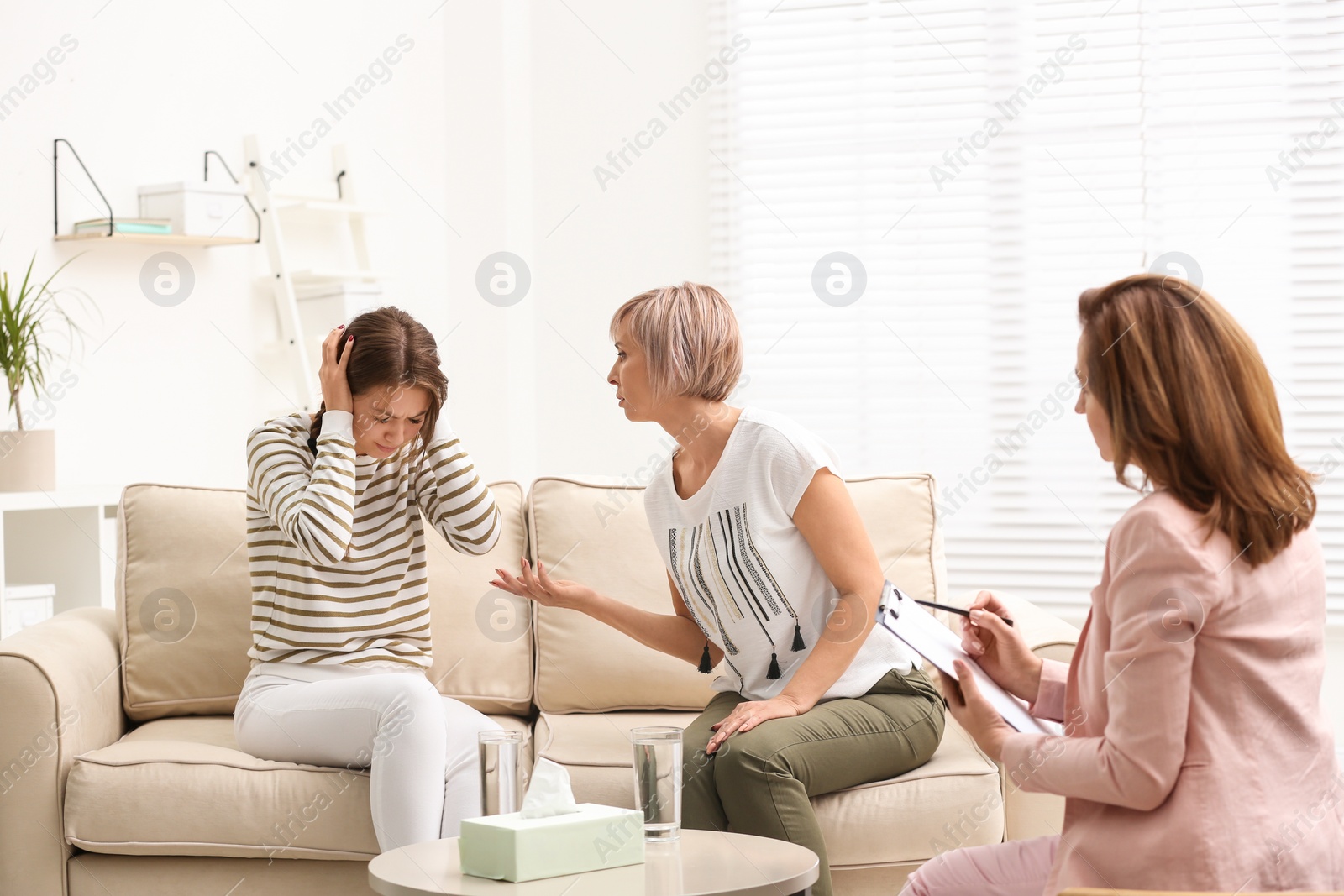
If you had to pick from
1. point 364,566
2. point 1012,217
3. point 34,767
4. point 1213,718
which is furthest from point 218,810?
point 1012,217

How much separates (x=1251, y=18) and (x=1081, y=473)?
4.52ft

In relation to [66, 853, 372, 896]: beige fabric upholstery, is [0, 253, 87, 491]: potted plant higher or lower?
higher

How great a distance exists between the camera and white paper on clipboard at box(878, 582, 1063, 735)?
1.33 meters

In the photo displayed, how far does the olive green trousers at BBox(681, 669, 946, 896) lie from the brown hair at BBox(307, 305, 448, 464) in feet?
2.35

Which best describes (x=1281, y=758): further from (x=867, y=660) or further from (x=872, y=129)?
(x=872, y=129)

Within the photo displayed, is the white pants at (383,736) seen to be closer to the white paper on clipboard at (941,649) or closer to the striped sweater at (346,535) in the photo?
the striped sweater at (346,535)

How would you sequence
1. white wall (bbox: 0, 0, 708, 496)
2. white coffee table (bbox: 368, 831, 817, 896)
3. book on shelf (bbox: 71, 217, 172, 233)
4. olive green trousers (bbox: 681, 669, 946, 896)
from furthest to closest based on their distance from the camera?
white wall (bbox: 0, 0, 708, 496) < book on shelf (bbox: 71, 217, 172, 233) < olive green trousers (bbox: 681, 669, 946, 896) < white coffee table (bbox: 368, 831, 817, 896)

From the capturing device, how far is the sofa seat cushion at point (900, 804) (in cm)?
182

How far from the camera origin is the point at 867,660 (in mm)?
1915

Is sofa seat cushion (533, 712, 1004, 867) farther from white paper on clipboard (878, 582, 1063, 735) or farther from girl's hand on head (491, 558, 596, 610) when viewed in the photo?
white paper on clipboard (878, 582, 1063, 735)

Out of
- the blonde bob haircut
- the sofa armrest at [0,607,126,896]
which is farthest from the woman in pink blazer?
the sofa armrest at [0,607,126,896]

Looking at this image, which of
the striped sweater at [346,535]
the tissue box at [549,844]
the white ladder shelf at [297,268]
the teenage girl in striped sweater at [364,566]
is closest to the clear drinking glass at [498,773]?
the tissue box at [549,844]

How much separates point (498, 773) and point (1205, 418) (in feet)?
2.79

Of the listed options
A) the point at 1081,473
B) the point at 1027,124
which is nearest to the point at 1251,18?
the point at 1027,124
